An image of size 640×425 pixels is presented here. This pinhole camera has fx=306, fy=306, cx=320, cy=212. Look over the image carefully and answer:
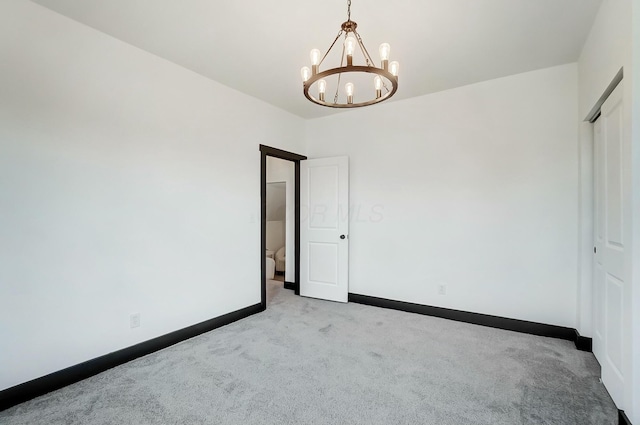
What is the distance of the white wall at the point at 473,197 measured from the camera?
10.1 ft

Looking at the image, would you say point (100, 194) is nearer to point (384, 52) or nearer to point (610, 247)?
point (384, 52)

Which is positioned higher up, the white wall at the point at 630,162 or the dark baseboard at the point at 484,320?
the white wall at the point at 630,162

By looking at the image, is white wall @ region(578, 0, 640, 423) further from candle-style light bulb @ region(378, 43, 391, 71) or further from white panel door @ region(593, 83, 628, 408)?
candle-style light bulb @ region(378, 43, 391, 71)

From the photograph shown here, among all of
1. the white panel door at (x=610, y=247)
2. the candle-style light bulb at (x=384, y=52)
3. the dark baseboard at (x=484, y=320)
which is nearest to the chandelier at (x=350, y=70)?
the candle-style light bulb at (x=384, y=52)

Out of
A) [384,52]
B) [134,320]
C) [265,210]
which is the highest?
[384,52]

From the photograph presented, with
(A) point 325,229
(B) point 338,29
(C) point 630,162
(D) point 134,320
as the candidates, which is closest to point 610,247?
(C) point 630,162

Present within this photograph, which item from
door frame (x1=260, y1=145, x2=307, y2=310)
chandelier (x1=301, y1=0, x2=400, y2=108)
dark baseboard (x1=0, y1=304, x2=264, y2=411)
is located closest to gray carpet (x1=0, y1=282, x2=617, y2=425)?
dark baseboard (x1=0, y1=304, x2=264, y2=411)

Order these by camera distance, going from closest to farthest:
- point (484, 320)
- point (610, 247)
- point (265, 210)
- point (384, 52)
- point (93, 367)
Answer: point (384, 52) → point (610, 247) → point (93, 367) → point (484, 320) → point (265, 210)

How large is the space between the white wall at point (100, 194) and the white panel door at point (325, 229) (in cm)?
132

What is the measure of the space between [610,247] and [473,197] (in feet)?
4.65

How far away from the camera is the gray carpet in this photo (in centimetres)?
191

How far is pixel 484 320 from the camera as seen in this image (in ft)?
11.2

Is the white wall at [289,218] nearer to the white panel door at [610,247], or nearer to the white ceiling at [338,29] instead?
the white ceiling at [338,29]

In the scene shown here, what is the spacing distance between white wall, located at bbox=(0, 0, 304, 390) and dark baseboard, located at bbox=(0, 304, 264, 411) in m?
0.05
